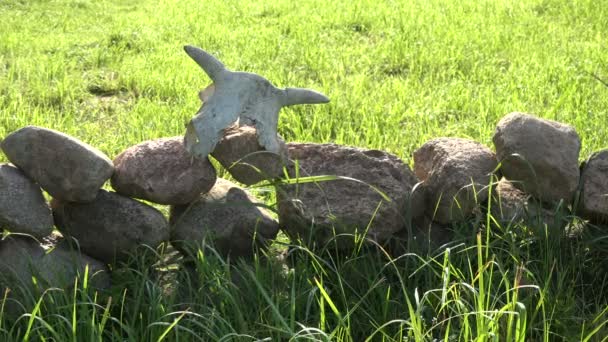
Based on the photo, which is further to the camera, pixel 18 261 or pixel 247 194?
pixel 247 194

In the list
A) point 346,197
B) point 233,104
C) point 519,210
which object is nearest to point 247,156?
point 233,104

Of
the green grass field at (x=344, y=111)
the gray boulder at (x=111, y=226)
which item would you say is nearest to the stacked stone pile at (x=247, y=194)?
the gray boulder at (x=111, y=226)

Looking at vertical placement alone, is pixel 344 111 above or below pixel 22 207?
below

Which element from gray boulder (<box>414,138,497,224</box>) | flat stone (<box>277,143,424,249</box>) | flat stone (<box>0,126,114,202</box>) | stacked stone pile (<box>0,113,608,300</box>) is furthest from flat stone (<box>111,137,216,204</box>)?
gray boulder (<box>414,138,497,224</box>)

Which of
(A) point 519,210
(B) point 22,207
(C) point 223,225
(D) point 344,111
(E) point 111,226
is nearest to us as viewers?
(B) point 22,207

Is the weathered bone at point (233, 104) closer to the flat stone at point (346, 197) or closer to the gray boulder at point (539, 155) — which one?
the flat stone at point (346, 197)

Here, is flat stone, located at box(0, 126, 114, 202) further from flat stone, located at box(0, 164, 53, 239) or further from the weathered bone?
the weathered bone

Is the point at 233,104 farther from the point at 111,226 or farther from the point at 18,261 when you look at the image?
the point at 18,261

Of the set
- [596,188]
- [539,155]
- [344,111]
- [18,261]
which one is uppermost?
[539,155]

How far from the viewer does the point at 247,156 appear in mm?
2949

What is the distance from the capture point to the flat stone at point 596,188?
121 inches

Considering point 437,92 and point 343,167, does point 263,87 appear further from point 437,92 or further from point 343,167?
point 437,92

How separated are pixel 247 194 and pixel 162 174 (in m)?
0.35

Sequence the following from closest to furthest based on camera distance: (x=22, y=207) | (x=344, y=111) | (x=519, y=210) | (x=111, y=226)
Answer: (x=22, y=207) → (x=111, y=226) → (x=519, y=210) → (x=344, y=111)
